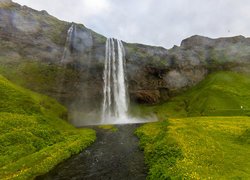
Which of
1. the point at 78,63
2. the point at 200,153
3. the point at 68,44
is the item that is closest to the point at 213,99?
the point at 78,63

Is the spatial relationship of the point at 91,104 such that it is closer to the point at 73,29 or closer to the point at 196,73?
the point at 73,29

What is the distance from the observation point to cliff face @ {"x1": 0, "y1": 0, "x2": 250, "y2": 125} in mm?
108562

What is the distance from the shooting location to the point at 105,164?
36844 mm

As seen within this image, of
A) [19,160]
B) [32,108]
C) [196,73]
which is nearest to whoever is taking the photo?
[19,160]

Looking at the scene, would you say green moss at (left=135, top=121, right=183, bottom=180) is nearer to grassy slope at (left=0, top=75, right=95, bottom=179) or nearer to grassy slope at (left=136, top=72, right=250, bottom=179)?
grassy slope at (left=136, top=72, right=250, bottom=179)

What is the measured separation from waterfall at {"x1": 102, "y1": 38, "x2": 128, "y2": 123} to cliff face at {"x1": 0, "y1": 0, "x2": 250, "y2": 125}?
3016 mm

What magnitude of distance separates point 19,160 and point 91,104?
79.1 meters

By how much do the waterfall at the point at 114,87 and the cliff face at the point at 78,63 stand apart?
3016 mm

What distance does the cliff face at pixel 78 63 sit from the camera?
109 metres

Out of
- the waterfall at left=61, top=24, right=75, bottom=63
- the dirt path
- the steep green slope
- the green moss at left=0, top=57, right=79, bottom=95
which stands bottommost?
the dirt path

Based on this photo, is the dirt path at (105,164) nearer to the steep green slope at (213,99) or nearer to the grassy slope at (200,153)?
the grassy slope at (200,153)

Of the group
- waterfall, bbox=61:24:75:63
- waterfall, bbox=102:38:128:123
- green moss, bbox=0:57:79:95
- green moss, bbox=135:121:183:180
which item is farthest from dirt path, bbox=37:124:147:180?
waterfall, bbox=61:24:75:63

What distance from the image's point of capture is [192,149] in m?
34.8

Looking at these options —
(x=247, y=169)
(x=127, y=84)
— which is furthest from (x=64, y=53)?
(x=247, y=169)
